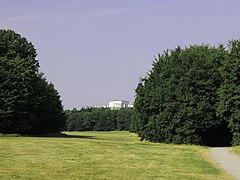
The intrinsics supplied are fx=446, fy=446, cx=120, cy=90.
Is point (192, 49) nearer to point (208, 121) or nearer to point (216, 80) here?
point (216, 80)

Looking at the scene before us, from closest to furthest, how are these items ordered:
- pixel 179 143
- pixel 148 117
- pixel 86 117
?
pixel 179 143 → pixel 148 117 → pixel 86 117

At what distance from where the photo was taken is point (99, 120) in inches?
5802

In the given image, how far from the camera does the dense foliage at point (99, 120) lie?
143625 mm

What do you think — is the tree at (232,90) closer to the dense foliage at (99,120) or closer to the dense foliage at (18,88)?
the dense foliage at (18,88)

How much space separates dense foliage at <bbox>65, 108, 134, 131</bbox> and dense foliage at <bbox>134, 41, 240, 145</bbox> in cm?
9502

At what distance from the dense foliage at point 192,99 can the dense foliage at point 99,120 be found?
95.0 metres

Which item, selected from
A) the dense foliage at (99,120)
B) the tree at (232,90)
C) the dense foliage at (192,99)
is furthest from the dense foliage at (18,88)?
the dense foliage at (99,120)

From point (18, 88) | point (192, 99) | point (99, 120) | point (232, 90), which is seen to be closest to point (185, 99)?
point (192, 99)

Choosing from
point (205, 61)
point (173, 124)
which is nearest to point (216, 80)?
point (205, 61)

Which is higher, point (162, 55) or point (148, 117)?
point (162, 55)

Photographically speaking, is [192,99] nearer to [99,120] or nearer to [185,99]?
[185,99]

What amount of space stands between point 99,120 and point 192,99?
107 meters

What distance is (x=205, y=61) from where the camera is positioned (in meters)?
43.4

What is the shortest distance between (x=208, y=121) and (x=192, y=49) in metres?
8.43
